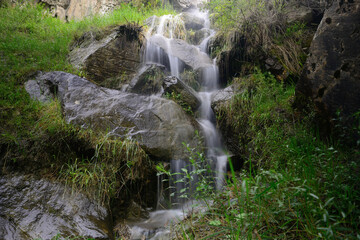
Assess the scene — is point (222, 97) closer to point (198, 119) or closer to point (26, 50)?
point (198, 119)

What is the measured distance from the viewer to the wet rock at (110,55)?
5465 millimetres

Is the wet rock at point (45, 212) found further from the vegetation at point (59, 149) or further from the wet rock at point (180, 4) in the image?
the wet rock at point (180, 4)

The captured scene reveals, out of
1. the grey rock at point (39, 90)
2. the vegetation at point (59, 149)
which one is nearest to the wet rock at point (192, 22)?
the grey rock at point (39, 90)

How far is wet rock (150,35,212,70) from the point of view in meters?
6.20

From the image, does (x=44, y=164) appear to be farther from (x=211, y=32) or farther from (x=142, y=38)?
(x=211, y=32)

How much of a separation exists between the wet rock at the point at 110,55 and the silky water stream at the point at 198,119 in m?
0.47

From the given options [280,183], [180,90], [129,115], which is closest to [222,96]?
[180,90]

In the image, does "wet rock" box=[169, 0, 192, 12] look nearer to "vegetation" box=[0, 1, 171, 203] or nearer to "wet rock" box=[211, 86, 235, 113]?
"wet rock" box=[211, 86, 235, 113]

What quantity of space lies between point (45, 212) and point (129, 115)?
2.00 meters

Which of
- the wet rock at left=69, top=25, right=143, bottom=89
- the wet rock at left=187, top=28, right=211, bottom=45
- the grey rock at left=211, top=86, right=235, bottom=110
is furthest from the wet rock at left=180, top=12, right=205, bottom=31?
the grey rock at left=211, top=86, right=235, bottom=110

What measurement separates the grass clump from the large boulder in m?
1.18

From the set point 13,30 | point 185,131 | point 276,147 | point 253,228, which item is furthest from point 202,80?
point 13,30

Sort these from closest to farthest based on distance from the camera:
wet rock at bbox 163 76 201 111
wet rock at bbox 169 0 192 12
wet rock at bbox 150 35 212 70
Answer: wet rock at bbox 163 76 201 111
wet rock at bbox 150 35 212 70
wet rock at bbox 169 0 192 12

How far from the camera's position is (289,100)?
3.71m
